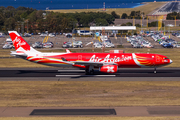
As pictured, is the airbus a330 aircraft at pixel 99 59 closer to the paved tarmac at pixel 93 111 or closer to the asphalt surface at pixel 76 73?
the asphalt surface at pixel 76 73

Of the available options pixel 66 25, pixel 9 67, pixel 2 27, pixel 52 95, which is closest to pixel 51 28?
pixel 66 25

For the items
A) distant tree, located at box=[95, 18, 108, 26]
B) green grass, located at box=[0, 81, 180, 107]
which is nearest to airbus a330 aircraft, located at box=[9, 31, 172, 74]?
green grass, located at box=[0, 81, 180, 107]

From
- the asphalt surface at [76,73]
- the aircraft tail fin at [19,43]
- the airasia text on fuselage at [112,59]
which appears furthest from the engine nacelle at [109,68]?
the aircraft tail fin at [19,43]

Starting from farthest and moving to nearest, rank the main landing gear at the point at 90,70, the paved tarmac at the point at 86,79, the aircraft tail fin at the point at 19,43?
1. the aircraft tail fin at the point at 19,43
2. the main landing gear at the point at 90,70
3. the paved tarmac at the point at 86,79

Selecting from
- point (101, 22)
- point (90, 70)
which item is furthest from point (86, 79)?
point (101, 22)

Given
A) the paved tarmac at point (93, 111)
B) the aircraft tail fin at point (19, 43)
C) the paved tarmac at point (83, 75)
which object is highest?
the aircraft tail fin at point (19, 43)

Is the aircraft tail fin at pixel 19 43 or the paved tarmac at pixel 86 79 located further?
the aircraft tail fin at pixel 19 43

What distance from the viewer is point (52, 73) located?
153ft

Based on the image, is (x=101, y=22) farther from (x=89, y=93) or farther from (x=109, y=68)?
(x=89, y=93)

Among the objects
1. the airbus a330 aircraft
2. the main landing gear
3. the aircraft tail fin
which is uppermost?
the aircraft tail fin

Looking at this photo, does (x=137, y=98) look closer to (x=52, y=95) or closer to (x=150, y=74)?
(x=52, y=95)

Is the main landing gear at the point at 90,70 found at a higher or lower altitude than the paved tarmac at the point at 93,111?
higher

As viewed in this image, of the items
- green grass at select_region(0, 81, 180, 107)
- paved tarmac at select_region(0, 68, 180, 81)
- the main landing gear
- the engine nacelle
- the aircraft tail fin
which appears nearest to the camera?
green grass at select_region(0, 81, 180, 107)

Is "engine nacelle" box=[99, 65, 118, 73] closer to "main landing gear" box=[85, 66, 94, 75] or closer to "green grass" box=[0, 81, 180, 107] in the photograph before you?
"main landing gear" box=[85, 66, 94, 75]
